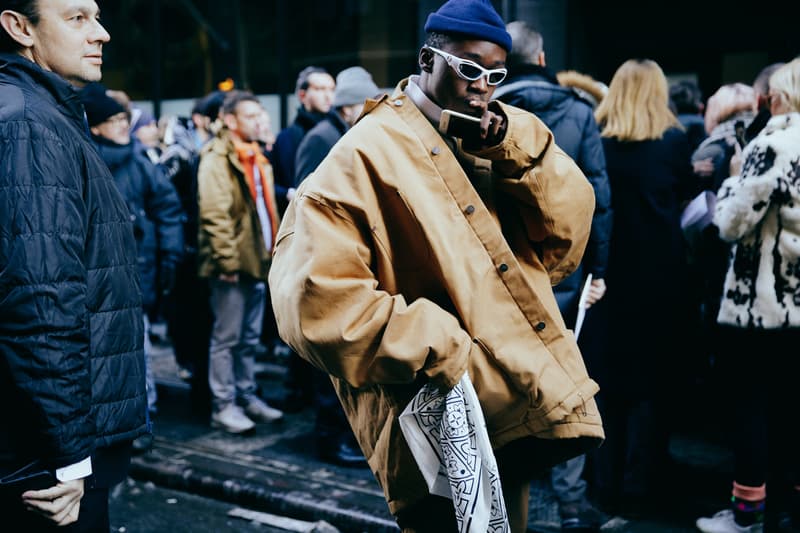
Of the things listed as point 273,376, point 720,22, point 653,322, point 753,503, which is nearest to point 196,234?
point 273,376

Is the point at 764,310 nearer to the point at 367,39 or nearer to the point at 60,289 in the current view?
the point at 60,289

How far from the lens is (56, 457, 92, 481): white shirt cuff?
2498mm

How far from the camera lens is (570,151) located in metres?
4.61

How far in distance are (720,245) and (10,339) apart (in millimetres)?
4214

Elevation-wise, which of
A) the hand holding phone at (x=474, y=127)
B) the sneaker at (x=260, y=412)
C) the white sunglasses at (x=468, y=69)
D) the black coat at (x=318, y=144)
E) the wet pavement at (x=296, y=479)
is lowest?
the sneaker at (x=260, y=412)

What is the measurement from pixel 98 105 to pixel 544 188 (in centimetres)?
422

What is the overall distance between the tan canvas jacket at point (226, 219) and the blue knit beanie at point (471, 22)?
4.10m

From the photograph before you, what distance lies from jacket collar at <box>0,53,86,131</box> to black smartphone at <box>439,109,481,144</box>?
1.13 metres

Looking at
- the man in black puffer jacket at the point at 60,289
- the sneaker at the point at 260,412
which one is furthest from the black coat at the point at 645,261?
the man in black puffer jacket at the point at 60,289

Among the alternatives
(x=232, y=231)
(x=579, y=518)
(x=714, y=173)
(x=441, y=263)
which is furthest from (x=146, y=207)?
(x=441, y=263)

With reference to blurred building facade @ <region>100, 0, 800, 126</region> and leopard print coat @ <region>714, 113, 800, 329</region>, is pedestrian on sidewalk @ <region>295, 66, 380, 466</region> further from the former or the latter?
leopard print coat @ <region>714, 113, 800, 329</region>

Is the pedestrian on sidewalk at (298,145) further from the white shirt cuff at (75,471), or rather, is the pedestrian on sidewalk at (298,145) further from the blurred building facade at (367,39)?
the white shirt cuff at (75,471)

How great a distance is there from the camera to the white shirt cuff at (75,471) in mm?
2498

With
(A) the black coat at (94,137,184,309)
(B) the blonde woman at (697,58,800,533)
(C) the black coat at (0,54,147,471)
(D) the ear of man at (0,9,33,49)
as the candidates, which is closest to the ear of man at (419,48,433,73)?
(C) the black coat at (0,54,147,471)
